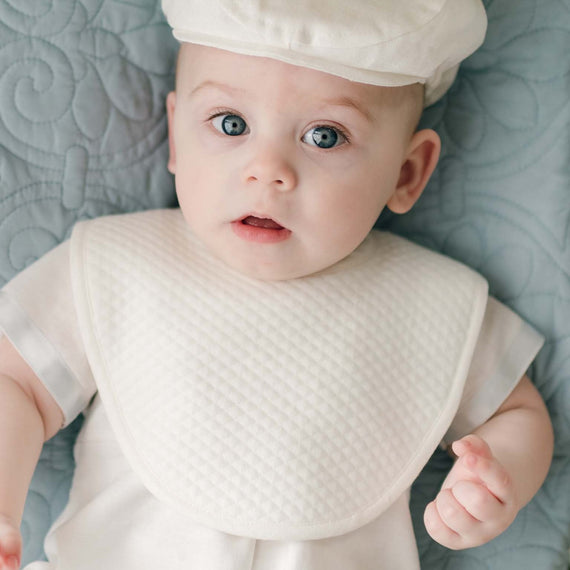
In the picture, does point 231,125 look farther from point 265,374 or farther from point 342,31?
point 265,374

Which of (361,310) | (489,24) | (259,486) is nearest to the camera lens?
(259,486)

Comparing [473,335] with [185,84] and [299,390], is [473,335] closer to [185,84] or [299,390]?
[299,390]

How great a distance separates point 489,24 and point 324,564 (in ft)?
2.77

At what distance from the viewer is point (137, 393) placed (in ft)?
3.60

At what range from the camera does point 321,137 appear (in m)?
1.05

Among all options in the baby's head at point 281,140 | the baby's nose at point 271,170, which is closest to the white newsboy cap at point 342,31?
the baby's head at point 281,140

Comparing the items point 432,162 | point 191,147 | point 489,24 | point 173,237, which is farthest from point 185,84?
point 489,24

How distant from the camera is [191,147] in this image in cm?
109

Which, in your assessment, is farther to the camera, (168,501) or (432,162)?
(432,162)

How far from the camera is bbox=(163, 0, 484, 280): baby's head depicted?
1009 millimetres

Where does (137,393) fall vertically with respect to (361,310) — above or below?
below

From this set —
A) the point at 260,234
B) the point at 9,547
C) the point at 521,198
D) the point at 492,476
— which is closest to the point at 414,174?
the point at 521,198

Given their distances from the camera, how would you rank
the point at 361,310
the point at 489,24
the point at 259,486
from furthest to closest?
the point at 489,24 → the point at 361,310 → the point at 259,486

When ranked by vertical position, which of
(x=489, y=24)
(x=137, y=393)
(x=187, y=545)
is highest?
(x=489, y=24)
